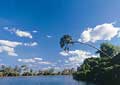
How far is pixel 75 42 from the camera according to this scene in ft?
277

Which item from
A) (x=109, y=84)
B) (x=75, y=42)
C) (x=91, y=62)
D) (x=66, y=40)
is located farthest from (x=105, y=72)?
(x=91, y=62)

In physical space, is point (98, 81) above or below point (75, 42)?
below

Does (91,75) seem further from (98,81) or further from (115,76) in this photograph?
(115,76)

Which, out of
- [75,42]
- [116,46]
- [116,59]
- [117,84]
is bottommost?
[117,84]

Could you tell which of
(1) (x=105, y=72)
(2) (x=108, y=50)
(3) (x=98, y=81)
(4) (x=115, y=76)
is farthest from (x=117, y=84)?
(2) (x=108, y=50)

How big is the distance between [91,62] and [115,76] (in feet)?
224

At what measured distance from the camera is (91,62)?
128250 mm

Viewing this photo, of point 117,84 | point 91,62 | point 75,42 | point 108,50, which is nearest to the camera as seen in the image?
point 117,84

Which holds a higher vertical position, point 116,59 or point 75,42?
point 75,42

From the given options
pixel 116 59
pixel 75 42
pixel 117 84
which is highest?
pixel 75 42

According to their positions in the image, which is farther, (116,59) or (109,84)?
(116,59)

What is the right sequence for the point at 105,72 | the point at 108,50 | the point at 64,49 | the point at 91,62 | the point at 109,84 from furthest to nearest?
1. the point at 108,50
2. the point at 91,62
3. the point at 64,49
4. the point at 105,72
5. the point at 109,84

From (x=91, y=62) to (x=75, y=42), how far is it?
45693 millimetres

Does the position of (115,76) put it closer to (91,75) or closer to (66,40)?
(91,75)
